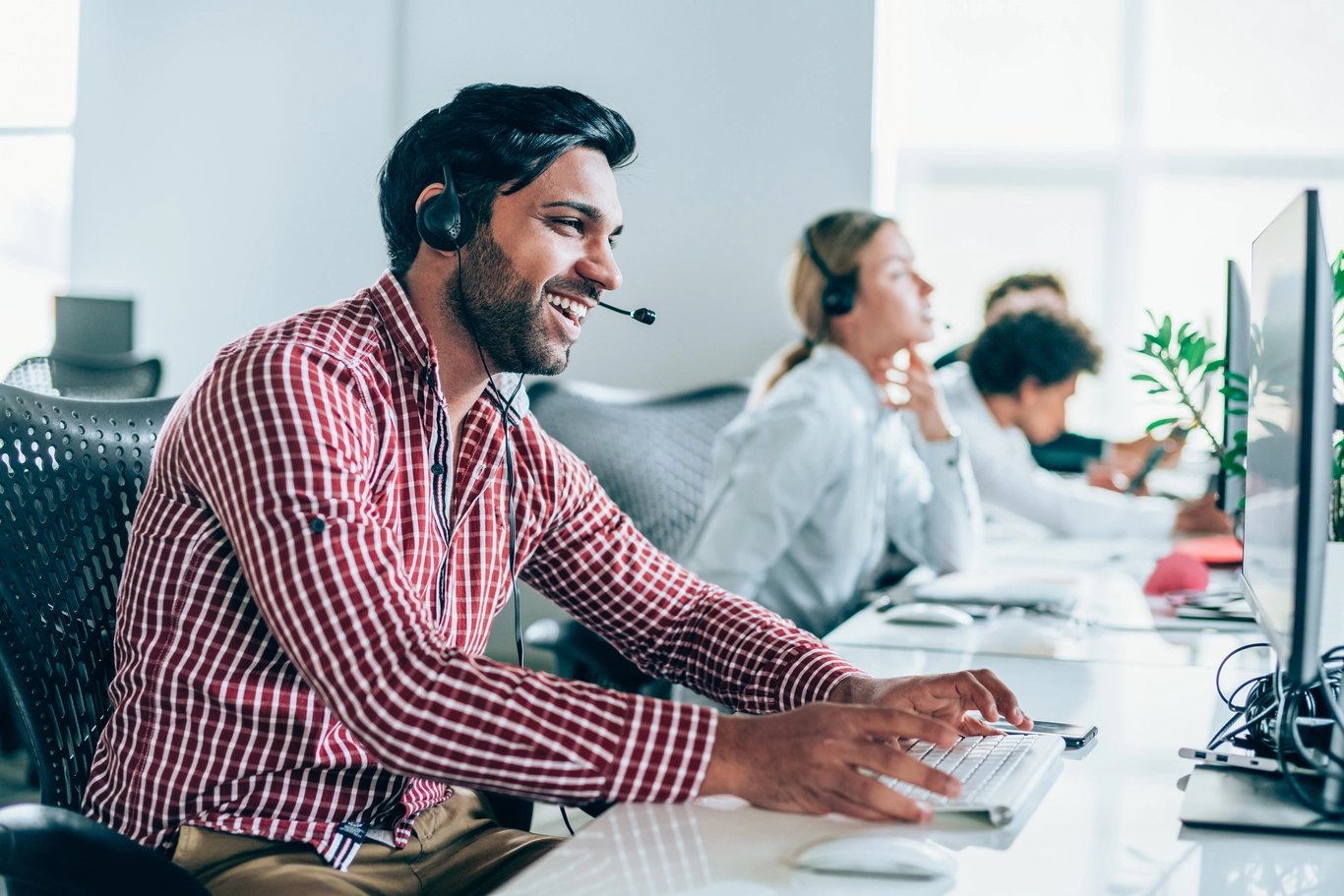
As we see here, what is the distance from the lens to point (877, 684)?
1163mm

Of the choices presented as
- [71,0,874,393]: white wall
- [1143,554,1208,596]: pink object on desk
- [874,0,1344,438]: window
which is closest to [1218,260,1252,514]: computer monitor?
[1143,554,1208,596]: pink object on desk

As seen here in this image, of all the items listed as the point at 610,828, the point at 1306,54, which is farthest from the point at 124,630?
the point at 1306,54

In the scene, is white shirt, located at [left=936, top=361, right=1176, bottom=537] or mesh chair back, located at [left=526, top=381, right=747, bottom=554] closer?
mesh chair back, located at [left=526, top=381, right=747, bottom=554]

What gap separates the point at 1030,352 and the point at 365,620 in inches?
108

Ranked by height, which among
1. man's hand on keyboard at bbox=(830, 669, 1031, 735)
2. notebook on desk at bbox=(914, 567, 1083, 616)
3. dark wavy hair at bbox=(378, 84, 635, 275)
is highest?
dark wavy hair at bbox=(378, 84, 635, 275)

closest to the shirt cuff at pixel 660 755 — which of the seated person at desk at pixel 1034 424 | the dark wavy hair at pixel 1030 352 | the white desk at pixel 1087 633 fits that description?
the white desk at pixel 1087 633

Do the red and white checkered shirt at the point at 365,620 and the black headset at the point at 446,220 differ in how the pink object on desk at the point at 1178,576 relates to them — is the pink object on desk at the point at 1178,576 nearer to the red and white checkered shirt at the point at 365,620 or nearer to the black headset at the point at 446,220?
the red and white checkered shirt at the point at 365,620

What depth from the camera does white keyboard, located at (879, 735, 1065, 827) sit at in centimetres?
89

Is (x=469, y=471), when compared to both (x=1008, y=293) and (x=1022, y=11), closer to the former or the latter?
(x=1008, y=293)

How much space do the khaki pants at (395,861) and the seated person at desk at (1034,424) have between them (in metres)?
2.16

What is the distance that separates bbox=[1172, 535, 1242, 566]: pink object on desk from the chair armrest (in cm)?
181

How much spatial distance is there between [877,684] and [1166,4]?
10.3 ft

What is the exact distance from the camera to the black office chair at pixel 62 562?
1061 millimetres

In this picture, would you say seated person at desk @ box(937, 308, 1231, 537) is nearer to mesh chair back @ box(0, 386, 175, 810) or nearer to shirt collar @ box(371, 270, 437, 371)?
shirt collar @ box(371, 270, 437, 371)
